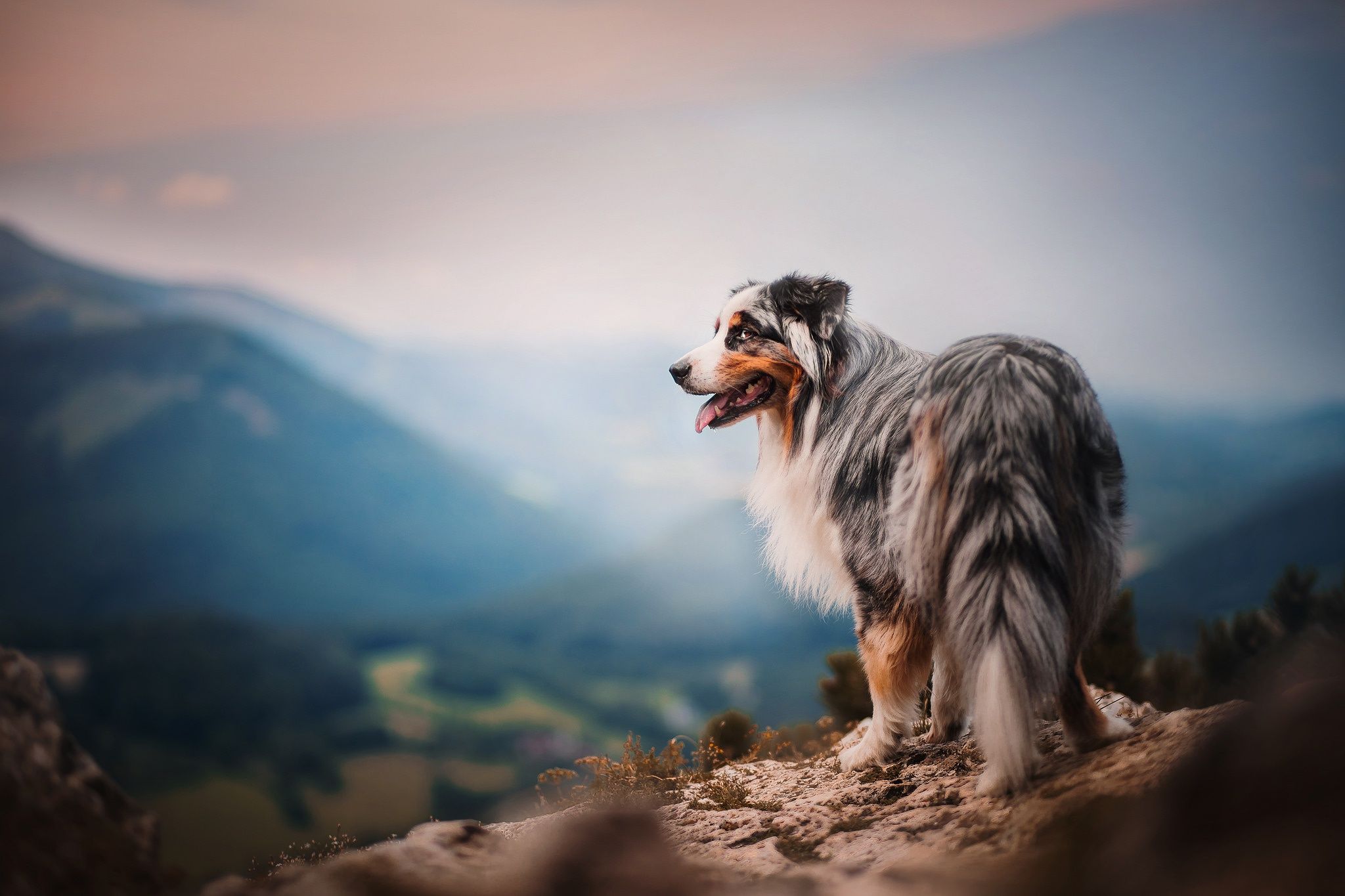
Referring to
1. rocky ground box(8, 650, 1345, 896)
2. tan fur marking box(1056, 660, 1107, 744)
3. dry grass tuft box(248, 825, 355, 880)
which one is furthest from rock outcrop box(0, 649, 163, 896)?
tan fur marking box(1056, 660, 1107, 744)

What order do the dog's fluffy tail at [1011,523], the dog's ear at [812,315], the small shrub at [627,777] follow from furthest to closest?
1. the small shrub at [627,777]
2. the dog's ear at [812,315]
3. the dog's fluffy tail at [1011,523]

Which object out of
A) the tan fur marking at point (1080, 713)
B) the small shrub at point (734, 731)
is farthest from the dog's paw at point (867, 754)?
the small shrub at point (734, 731)

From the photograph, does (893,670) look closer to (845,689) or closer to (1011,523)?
(1011,523)

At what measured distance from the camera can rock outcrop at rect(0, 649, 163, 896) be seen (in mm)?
2412

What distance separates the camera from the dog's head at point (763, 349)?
176 inches

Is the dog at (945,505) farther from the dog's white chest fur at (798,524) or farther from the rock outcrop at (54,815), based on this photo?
the rock outcrop at (54,815)

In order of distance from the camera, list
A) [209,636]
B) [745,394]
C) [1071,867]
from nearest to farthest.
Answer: [1071,867], [745,394], [209,636]

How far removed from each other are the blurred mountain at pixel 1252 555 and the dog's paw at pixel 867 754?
18.2 m

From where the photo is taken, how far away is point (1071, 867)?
243 cm

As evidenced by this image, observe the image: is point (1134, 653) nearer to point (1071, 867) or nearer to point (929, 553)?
point (929, 553)

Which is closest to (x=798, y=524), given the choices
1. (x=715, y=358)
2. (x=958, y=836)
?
(x=715, y=358)

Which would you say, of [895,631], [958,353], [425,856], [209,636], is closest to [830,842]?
[895,631]

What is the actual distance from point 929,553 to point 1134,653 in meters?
6.34

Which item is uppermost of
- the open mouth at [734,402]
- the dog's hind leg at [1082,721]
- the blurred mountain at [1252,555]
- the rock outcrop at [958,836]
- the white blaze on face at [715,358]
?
the blurred mountain at [1252,555]
